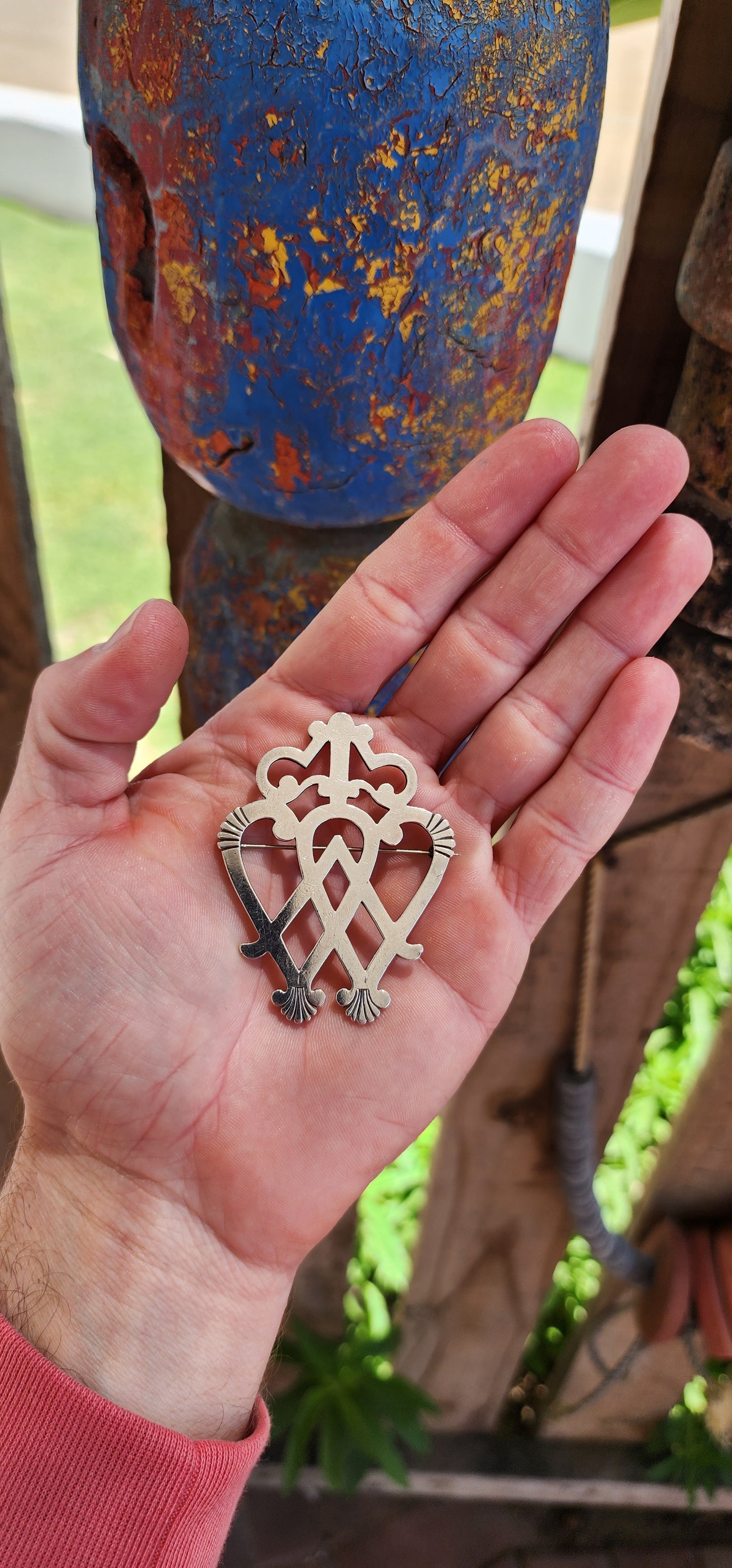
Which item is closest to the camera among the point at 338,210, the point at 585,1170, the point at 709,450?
the point at 338,210

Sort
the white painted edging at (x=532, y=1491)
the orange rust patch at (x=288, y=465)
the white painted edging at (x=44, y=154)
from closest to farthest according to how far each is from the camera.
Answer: the orange rust patch at (x=288, y=465)
the white painted edging at (x=532, y=1491)
the white painted edging at (x=44, y=154)

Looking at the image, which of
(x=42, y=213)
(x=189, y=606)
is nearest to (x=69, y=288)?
(x=42, y=213)

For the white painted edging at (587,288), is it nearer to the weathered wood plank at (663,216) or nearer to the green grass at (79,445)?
the green grass at (79,445)

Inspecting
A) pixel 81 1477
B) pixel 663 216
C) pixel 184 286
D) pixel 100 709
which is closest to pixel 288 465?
pixel 184 286

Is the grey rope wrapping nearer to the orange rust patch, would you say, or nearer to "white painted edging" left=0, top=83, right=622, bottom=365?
the orange rust patch

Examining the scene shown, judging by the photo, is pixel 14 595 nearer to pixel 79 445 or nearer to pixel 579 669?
pixel 579 669

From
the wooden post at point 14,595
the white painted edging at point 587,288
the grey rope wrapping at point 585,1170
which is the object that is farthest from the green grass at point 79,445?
the white painted edging at point 587,288
